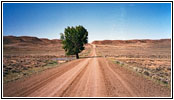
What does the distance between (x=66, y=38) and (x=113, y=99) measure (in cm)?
2766

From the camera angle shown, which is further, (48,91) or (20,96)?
(48,91)

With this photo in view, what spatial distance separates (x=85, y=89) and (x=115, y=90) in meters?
1.72

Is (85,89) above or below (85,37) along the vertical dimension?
below

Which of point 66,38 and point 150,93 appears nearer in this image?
point 150,93

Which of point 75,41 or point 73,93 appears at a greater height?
point 75,41

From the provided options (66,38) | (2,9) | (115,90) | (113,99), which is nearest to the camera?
(113,99)

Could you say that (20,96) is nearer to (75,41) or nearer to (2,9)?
(2,9)

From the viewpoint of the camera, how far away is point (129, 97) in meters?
6.47

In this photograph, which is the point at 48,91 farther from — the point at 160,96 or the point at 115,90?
the point at 160,96

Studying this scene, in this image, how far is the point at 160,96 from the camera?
22.5 feet

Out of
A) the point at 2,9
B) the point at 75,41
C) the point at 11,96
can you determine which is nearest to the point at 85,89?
the point at 11,96

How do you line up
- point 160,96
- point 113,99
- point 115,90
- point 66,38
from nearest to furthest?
point 113,99, point 160,96, point 115,90, point 66,38

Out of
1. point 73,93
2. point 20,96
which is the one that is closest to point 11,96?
point 20,96

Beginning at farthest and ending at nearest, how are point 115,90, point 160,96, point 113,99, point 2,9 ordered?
point 2,9 → point 115,90 → point 160,96 → point 113,99
